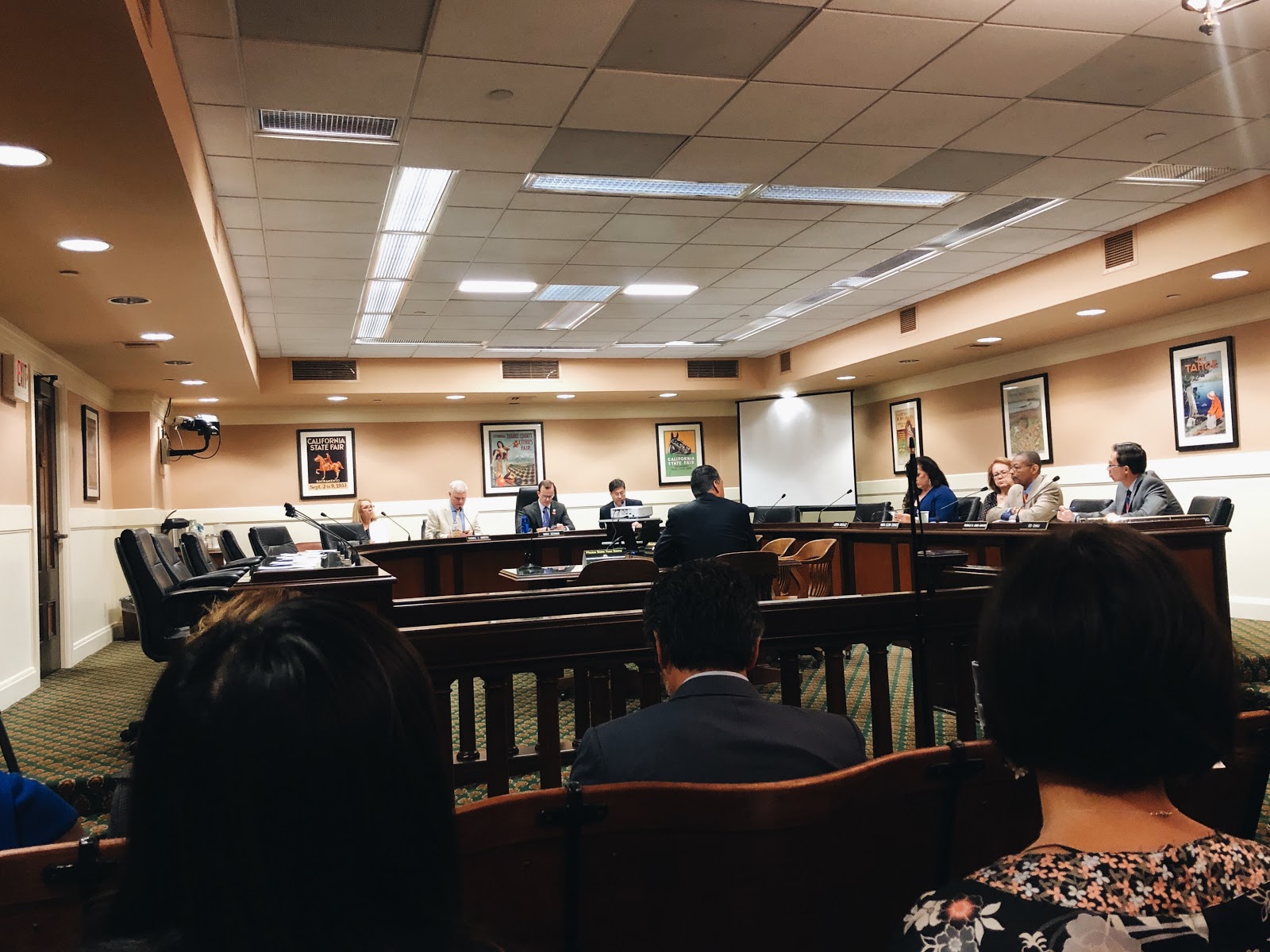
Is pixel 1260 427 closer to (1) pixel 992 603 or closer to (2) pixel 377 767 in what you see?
(1) pixel 992 603

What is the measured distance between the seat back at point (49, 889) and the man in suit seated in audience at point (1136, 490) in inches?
220

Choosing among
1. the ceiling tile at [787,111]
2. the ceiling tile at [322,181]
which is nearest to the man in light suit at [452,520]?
the ceiling tile at [322,181]

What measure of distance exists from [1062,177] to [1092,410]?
13.4ft

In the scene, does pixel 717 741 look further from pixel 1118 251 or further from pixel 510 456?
pixel 510 456

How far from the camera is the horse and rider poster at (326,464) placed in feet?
39.7

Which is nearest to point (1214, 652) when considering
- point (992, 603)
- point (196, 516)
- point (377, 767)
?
point (992, 603)

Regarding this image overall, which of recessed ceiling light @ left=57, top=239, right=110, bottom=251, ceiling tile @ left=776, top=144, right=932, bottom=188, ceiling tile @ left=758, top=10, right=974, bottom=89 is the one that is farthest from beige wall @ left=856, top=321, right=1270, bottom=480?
recessed ceiling light @ left=57, top=239, right=110, bottom=251

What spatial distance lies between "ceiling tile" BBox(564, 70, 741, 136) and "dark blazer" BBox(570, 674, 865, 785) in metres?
3.24

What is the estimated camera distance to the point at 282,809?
0.61 meters

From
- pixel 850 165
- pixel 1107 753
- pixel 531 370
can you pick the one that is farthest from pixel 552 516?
pixel 1107 753

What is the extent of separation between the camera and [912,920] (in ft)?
2.67

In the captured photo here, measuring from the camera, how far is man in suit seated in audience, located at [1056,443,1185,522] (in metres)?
5.72

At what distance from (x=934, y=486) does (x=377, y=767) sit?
7.12 metres

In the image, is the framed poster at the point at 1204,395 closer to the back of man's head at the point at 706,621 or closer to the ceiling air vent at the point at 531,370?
the ceiling air vent at the point at 531,370
